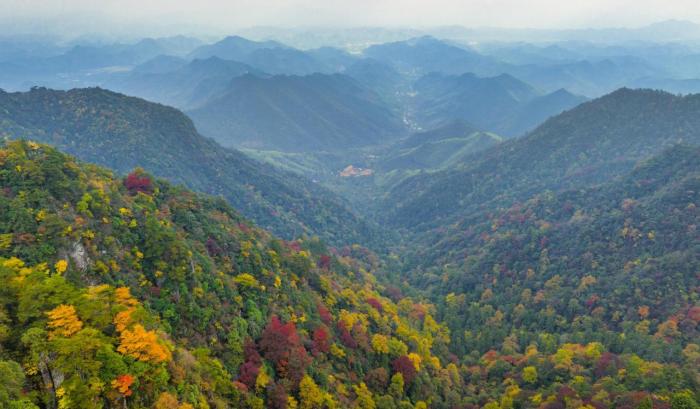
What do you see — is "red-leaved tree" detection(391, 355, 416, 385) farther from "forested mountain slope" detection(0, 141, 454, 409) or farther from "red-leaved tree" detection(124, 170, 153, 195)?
"red-leaved tree" detection(124, 170, 153, 195)

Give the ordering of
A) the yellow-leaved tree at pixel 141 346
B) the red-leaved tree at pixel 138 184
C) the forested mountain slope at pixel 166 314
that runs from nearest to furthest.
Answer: the forested mountain slope at pixel 166 314, the yellow-leaved tree at pixel 141 346, the red-leaved tree at pixel 138 184

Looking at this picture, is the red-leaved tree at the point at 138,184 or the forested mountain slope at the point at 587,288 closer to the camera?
the red-leaved tree at the point at 138,184

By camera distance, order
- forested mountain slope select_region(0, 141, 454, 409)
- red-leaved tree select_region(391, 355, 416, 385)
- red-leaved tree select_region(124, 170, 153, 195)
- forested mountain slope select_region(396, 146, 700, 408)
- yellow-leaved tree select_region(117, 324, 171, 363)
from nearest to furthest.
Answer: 1. forested mountain slope select_region(0, 141, 454, 409)
2. yellow-leaved tree select_region(117, 324, 171, 363)
3. red-leaved tree select_region(391, 355, 416, 385)
4. red-leaved tree select_region(124, 170, 153, 195)
5. forested mountain slope select_region(396, 146, 700, 408)

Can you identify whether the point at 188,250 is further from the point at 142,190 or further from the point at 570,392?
the point at 570,392

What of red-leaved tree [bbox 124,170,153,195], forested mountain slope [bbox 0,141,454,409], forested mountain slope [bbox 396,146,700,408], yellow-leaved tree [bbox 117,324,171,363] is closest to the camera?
forested mountain slope [bbox 0,141,454,409]

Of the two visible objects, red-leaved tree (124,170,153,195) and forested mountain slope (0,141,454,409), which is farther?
red-leaved tree (124,170,153,195)

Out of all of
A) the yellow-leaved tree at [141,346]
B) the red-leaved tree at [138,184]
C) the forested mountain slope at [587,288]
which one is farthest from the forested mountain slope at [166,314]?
the forested mountain slope at [587,288]

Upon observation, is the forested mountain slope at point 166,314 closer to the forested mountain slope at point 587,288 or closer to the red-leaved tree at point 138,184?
the red-leaved tree at point 138,184

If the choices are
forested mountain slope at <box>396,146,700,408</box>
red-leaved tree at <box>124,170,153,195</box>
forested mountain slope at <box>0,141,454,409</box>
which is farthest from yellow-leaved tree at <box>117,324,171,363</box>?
forested mountain slope at <box>396,146,700,408</box>

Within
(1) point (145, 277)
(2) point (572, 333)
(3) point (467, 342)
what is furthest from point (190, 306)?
(2) point (572, 333)

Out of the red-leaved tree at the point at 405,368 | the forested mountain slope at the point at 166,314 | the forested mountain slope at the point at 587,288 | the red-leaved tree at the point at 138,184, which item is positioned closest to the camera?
the forested mountain slope at the point at 166,314
